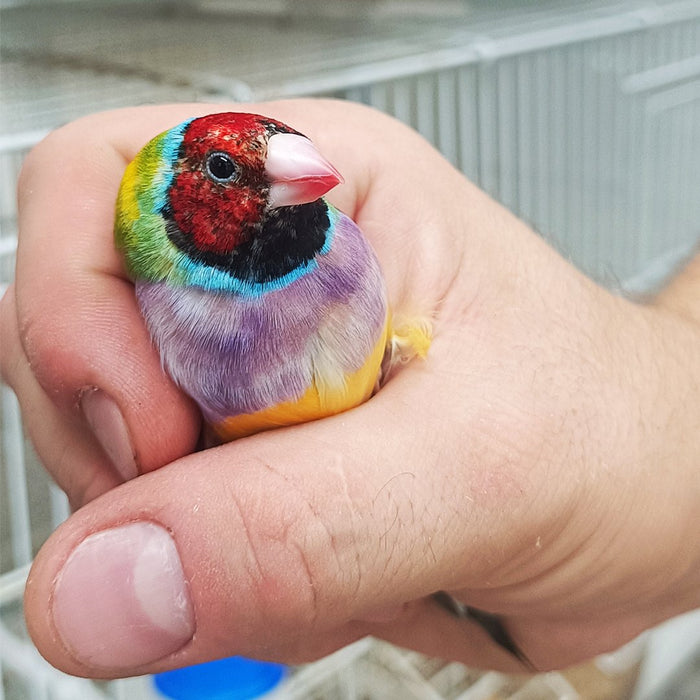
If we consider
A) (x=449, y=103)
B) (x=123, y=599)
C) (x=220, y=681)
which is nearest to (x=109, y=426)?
(x=123, y=599)

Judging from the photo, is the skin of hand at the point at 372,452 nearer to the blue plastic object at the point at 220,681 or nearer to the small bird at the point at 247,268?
the small bird at the point at 247,268

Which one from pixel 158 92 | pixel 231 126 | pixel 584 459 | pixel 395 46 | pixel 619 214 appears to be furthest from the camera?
pixel 619 214

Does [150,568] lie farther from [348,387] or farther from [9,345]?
[9,345]

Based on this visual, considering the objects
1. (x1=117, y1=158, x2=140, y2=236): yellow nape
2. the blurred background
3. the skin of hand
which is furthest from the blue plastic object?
(x1=117, y1=158, x2=140, y2=236): yellow nape

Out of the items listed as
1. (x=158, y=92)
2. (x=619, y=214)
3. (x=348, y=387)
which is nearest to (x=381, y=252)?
(x=348, y=387)

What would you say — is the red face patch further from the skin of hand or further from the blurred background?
the blurred background
